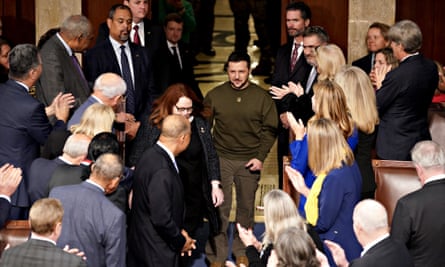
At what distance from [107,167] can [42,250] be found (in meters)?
0.87

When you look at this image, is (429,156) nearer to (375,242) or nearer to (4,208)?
(375,242)

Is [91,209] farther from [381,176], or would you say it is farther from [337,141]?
[381,176]

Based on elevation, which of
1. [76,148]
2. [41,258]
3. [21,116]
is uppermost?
[21,116]

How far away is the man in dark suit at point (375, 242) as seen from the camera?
5820mm

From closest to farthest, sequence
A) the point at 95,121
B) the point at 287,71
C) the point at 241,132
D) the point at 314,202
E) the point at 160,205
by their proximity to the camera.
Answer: the point at 314,202 → the point at 160,205 → the point at 95,121 → the point at 241,132 → the point at 287,71

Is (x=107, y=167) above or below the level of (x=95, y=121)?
below

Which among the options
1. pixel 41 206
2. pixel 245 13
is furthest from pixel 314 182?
pixel 245 13

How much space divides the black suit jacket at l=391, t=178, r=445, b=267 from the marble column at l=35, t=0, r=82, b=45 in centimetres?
567

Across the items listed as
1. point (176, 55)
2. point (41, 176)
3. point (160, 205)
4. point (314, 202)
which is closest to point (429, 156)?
point (314, 202)

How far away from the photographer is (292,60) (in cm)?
995

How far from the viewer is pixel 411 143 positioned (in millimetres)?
8711

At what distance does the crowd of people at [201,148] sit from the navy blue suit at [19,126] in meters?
0.01

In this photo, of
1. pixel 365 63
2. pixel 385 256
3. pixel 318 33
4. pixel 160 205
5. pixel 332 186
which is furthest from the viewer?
pixel 365 63

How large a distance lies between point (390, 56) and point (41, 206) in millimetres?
4280
